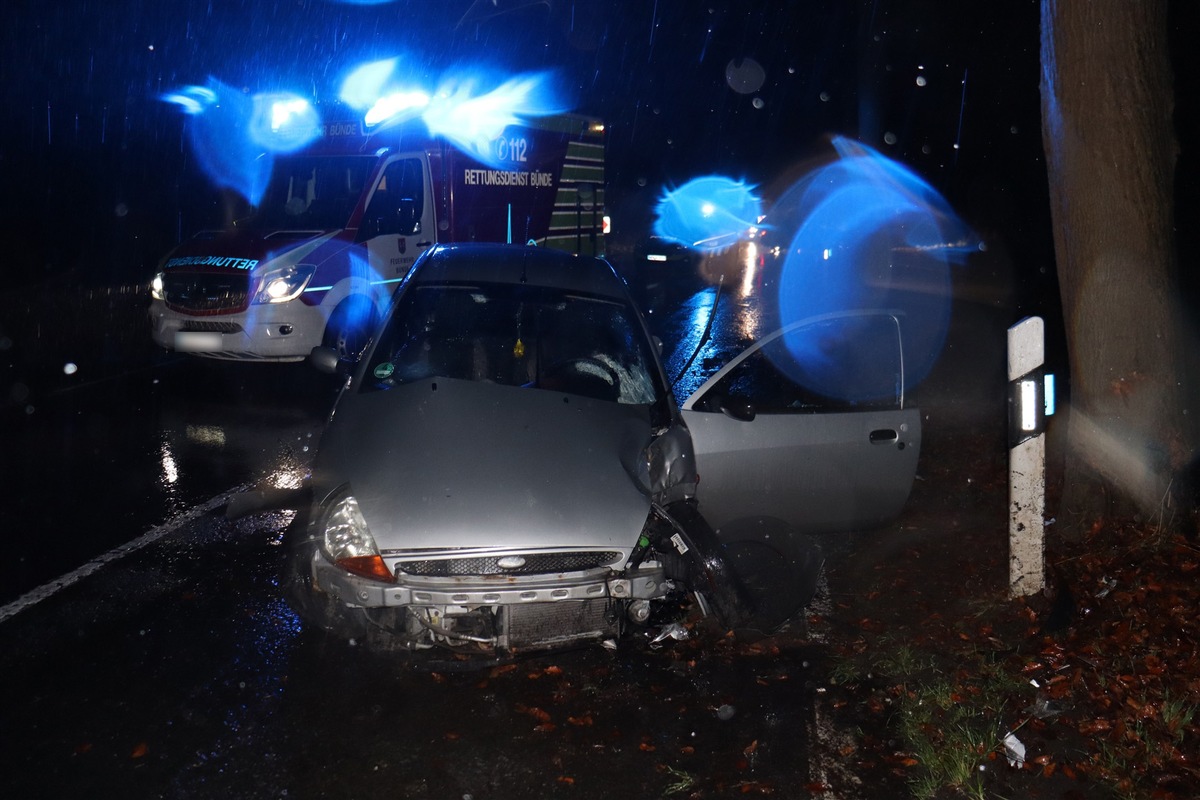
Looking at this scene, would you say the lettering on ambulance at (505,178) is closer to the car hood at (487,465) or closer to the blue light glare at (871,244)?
the blue light glare at (871,244)

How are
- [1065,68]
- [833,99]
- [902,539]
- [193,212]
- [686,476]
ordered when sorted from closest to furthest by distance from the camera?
1. [686,476]
2. [1065,68]
3. [902,539]
4. [193,212]
5. [833,99]

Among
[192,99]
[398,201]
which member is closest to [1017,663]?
[398,201]

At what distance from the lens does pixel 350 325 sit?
11398 mm

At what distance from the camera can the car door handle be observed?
5730mm

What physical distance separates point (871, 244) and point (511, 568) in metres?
27.7

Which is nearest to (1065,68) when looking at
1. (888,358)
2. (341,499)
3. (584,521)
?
(888,358)

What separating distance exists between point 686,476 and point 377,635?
173 centimetres

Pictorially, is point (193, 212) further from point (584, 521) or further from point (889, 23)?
point (889, 23)

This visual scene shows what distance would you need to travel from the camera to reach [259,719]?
421 centimetres

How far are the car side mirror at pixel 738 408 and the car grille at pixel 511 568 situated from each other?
1.35 meters

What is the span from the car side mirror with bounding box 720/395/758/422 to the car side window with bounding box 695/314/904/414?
243 millimetres

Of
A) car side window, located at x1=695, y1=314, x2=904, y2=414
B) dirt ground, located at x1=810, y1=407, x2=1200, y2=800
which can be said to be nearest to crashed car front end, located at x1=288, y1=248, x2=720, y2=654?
car side window, located at x1=695, y1=314, x2=904, y2=414

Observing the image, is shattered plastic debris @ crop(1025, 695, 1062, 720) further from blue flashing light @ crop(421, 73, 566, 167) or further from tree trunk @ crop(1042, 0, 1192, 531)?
blue flashing light @ crop(421, 73, 566, 167)

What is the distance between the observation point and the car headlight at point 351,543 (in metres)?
Result: 4.20
